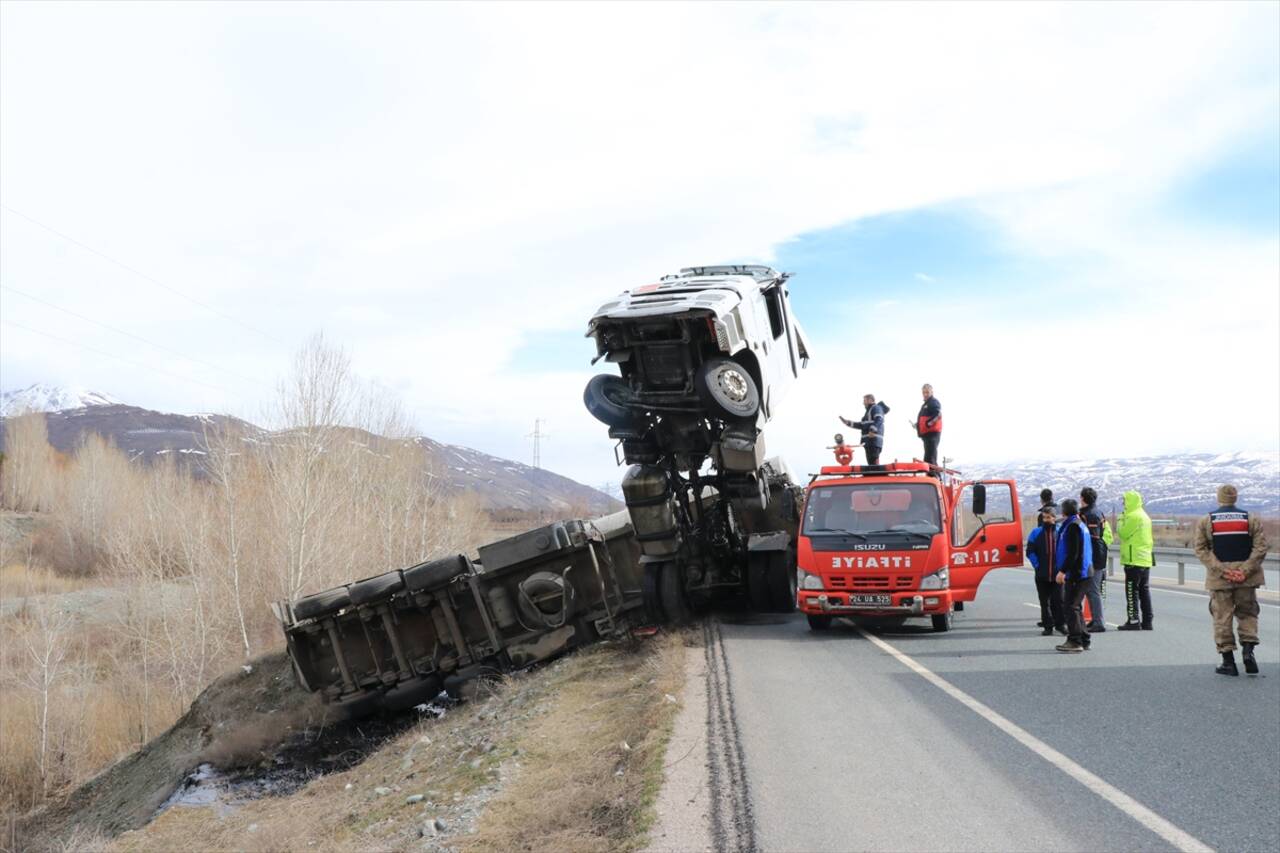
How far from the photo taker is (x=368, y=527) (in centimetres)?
3672

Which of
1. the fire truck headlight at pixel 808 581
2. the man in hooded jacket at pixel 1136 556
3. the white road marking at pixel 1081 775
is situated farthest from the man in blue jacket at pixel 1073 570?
the fire truck headlight at pixel 808 581

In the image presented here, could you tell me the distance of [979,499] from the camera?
11953mm

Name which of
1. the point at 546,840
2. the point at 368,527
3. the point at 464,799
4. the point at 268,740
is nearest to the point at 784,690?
the point at 464,799

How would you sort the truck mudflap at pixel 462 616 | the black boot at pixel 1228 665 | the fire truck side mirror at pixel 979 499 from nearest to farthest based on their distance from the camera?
the black boot at pixel 1228 665, the fire truck side mirror at pixel 979 499, the truck mudflap at pixel 462 616

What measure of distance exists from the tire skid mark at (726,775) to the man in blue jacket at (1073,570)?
3.95m

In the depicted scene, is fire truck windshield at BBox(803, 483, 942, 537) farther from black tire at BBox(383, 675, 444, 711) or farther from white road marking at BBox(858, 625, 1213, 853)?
black tire at BBox(383, 675, 444, 711)

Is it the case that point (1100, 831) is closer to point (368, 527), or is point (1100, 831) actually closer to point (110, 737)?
point (110, 737)

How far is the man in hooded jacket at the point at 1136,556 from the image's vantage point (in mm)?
A: 11758

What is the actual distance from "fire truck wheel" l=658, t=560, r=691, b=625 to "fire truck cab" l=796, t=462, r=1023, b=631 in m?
1.87

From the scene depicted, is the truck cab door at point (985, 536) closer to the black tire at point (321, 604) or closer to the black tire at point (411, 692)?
the black tire at point (411, 692)

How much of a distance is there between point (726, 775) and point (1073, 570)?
20.9ft

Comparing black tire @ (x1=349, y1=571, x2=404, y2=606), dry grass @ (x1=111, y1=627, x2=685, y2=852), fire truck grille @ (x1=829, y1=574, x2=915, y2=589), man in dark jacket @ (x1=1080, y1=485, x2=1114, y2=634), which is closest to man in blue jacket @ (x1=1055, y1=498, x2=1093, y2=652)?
man in dark jacket @ (x1=1080, y1=485, x2=1114, y2=634)

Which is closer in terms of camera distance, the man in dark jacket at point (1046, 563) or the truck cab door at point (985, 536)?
the man in dark jacket at point (1046, 563)

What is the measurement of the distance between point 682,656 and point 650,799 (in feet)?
17.0
